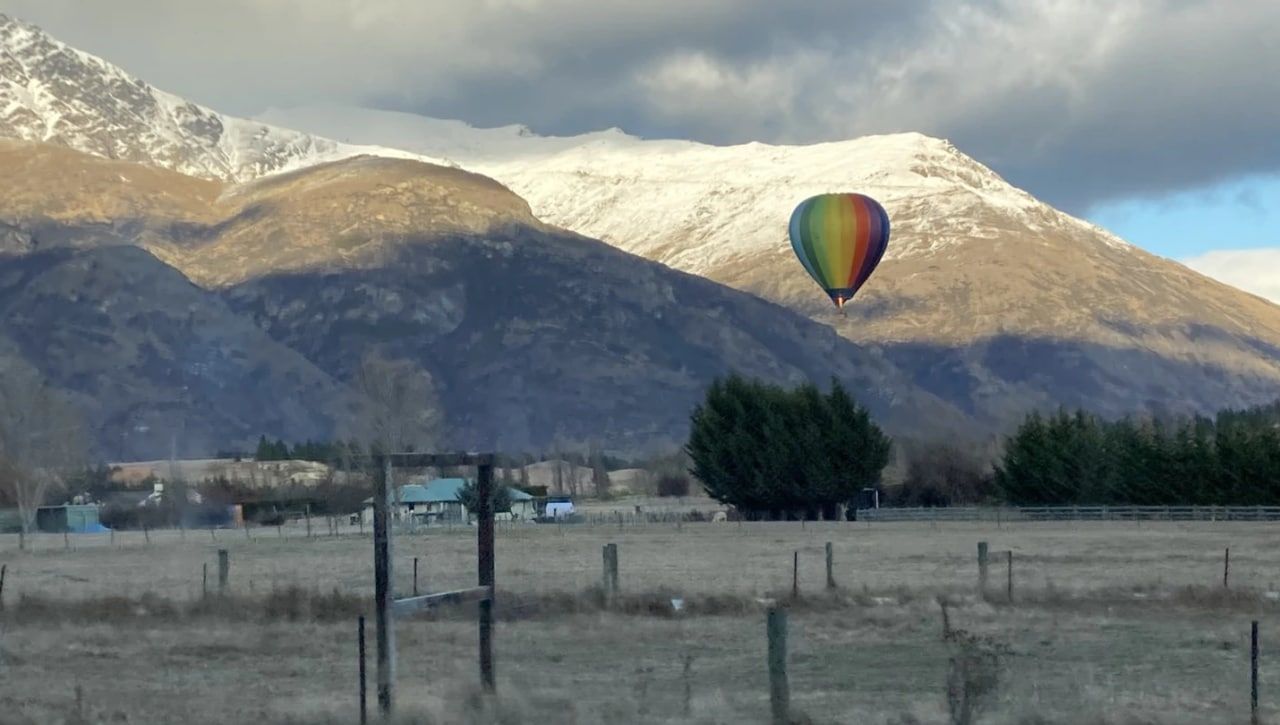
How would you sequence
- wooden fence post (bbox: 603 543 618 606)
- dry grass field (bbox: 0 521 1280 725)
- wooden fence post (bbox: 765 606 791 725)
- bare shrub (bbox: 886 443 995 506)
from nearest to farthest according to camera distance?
wooden fence post (bbox: 765 606 791 725) → dry grass field (bbox: 0 521 1280 725) → wooden fence post (bbox: 603 543 618 606) → bare shrub (bbox: 886 443 995 506)

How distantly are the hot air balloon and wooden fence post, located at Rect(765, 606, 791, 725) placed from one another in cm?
5471

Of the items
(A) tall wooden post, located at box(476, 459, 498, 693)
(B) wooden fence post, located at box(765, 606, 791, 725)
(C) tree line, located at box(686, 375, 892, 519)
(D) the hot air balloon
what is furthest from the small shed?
(B) wooden fence post, located at box(765, 606, 791, 725)

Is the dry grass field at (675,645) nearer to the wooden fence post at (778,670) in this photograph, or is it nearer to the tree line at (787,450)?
the wooden fence post at (778,670)

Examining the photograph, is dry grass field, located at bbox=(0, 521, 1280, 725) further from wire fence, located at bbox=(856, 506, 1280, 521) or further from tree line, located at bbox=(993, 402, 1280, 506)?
tree line, located at bbox=(993, 402, 1280, 506)

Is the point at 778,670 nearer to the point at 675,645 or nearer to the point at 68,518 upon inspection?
the point at 675,645

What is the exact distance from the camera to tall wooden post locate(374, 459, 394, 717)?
18156 mm

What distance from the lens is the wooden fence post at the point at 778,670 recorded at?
751 inches

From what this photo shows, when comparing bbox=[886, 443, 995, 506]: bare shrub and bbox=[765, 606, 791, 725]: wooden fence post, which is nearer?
bbox=[765, 606, 791, 725]: wooden fence post

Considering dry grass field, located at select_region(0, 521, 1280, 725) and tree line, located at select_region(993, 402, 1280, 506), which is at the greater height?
tree line, located at select_region(993, 402, 1280, 506)

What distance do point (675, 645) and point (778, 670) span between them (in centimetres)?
861

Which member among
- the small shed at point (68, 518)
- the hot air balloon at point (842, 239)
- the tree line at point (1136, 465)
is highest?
the hot air balloon at point (842, 239)

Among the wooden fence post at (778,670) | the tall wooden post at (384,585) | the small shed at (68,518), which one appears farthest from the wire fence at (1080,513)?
the tall wooden post at (384,585)

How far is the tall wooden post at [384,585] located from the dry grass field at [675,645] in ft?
1.80

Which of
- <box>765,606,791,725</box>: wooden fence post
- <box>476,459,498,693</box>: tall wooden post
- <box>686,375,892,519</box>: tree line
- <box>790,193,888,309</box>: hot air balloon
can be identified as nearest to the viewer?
<box>765,606,791,725</box>: wooden fence post
